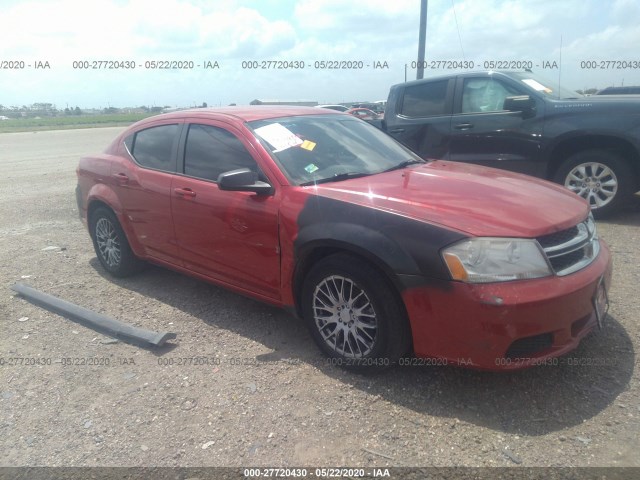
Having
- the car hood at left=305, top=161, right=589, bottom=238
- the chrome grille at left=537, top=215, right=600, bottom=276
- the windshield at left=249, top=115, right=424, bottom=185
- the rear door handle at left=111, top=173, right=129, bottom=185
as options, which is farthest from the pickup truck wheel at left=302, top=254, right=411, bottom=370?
the rear door handle at left=111, top=173, right=129, bottom=185

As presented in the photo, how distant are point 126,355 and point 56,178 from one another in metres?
10.5

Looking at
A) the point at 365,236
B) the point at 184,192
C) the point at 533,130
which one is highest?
the point at 533,130

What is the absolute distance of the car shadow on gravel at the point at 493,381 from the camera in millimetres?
2793

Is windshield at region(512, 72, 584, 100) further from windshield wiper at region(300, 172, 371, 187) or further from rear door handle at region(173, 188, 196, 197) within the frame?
rear door handle at region(173, 188, 196, 197)

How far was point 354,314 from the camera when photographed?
3141mm

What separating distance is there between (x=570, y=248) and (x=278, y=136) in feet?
6.83

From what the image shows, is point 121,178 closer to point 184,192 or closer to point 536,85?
point 184,192

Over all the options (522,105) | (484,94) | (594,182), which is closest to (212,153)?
(522,105)

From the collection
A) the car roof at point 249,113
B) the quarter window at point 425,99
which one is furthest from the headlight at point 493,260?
the quarter window at point 425,99

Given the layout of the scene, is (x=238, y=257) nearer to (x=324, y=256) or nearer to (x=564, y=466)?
(x=324, y=256)

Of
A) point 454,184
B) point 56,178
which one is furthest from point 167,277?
point 56,178

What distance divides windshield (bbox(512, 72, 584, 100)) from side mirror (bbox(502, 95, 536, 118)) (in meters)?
0.27

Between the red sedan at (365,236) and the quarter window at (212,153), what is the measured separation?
12 mm

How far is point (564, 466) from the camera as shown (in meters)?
2.41
